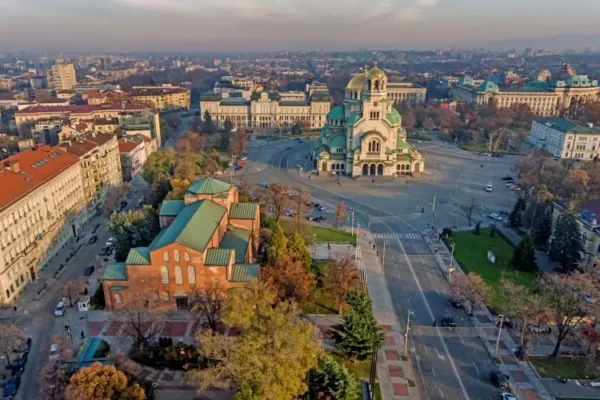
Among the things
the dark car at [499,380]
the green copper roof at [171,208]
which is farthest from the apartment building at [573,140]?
the green copper roof at [171,208]

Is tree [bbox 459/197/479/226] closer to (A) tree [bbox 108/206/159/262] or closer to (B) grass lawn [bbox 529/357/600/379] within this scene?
(B) grass lawn [bbox 529/357/600/379]

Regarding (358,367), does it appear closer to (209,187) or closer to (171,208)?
(209,187)

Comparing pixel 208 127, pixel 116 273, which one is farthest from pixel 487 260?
pixel 208 127

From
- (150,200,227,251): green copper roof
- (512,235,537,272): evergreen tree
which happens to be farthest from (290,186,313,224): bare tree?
(512,235,537,272): evergreen tree

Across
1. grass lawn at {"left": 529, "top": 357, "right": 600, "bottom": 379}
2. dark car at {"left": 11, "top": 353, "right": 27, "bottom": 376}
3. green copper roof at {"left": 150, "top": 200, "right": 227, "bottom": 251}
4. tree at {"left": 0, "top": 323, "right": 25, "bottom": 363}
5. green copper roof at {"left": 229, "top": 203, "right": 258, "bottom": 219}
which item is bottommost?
grass lawn at {"left": 529, "top": 357, "right": 600, "bottom": 379}

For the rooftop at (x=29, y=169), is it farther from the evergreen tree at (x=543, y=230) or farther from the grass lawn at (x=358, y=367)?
the evergreen tree at (x=543, y=230)
